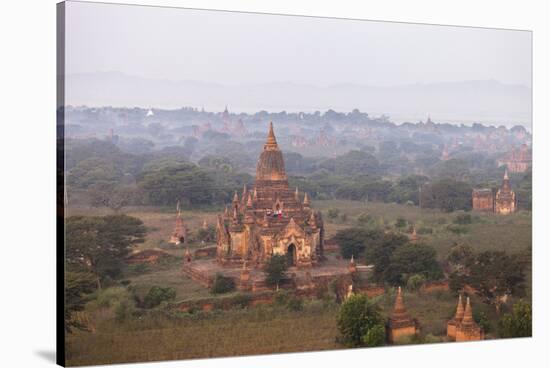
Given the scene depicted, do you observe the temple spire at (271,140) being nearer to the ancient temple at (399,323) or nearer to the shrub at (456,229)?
the ancient temple at (399,323)

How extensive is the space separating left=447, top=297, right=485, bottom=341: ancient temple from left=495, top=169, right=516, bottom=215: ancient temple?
1.41 meters

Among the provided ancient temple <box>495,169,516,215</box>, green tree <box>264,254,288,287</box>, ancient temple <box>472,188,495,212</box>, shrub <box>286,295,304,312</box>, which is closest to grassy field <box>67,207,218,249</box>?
green tree <box>264,254,288,287</box>

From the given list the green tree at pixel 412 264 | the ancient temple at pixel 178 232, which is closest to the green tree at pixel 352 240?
the green tree at pixel 412 264

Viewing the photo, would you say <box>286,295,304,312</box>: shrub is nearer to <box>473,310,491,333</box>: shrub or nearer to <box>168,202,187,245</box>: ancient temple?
<box>168,202,187,245</box>: ancient temple

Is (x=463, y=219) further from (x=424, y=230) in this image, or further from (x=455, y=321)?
(x=455, y=321)

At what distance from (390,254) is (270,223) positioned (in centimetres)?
170

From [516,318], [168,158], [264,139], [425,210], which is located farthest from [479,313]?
[168,158]

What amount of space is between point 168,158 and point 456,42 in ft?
14.7

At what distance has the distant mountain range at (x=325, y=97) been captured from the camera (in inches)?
547

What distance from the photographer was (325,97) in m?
15.1

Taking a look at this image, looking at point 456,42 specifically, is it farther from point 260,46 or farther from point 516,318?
point 516,318

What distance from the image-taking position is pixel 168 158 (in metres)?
14.4

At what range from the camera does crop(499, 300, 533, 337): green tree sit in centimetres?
1578

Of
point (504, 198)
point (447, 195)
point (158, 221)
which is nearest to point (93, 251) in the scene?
point (158, 221)
